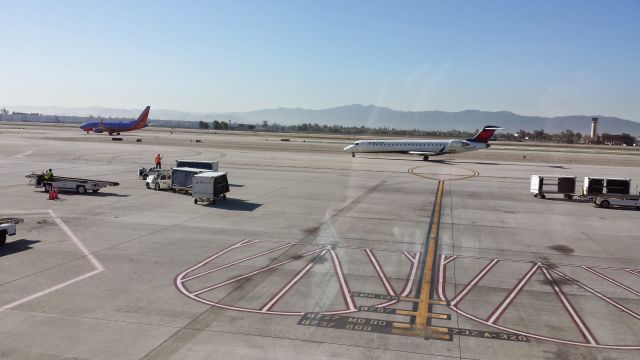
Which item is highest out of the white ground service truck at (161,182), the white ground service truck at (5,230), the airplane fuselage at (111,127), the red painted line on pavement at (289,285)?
the airplane fuselage at (111,127)

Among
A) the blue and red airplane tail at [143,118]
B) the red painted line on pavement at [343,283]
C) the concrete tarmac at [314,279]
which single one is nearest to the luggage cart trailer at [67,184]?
the concrete tarmac at [314,279]

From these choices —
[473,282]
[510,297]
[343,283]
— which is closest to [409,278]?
[473,282]

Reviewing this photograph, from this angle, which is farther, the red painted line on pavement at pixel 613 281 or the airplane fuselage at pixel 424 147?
the airplane fuselage at pixel 424 147

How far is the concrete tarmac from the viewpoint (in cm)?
1211

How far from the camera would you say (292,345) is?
11883 mm

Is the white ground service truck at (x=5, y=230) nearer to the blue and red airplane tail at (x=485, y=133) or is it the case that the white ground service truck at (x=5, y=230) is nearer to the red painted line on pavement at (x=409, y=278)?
the red painted line on pavement at (x=409, y=278)

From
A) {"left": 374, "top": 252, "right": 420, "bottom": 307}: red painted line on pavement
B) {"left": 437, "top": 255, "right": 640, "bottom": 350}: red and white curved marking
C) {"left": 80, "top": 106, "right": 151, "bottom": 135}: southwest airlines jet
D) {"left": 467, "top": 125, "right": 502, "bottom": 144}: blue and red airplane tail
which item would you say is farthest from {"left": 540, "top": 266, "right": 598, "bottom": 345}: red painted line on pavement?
{"left": 80, "top": 106, "right": 151, "bottom": 135}: southwest airlines jet

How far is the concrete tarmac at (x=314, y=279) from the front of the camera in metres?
12.1

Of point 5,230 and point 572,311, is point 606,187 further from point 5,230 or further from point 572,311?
point 5,230

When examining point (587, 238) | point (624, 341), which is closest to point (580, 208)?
point (587, 238)

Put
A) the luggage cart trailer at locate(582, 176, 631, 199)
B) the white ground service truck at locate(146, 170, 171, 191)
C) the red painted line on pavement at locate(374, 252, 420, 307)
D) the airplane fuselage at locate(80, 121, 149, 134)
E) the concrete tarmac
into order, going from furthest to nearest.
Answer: the airplane fuselage at locate(80, 121, 149, 134)
the white ground service truck at locate(146, 170, 171, 191)
the luggage cart trailer at locate(582, 176, 631, 199)
the red painted line on pavement at locate(374, 252, 420, 307)
the concrete tarmac

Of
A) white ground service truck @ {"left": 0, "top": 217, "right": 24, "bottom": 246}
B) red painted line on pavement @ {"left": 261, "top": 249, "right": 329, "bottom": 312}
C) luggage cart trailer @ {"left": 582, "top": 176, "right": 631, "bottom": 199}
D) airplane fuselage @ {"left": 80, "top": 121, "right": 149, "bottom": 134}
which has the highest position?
airplane fuselage @ {"left": 80, "top": 121, "right": 149, "bottom": 134}

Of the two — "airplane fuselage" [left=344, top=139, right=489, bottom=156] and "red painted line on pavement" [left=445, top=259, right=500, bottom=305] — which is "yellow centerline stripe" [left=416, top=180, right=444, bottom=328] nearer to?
"red painted line on pavement" [left=445, top=259, right=500, bottom=305]

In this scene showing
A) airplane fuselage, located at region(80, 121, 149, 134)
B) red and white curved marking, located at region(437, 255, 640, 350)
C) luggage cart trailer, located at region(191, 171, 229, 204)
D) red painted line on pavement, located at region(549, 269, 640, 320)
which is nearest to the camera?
red and white curved marking, located at region(437, 255, 640, 350)
